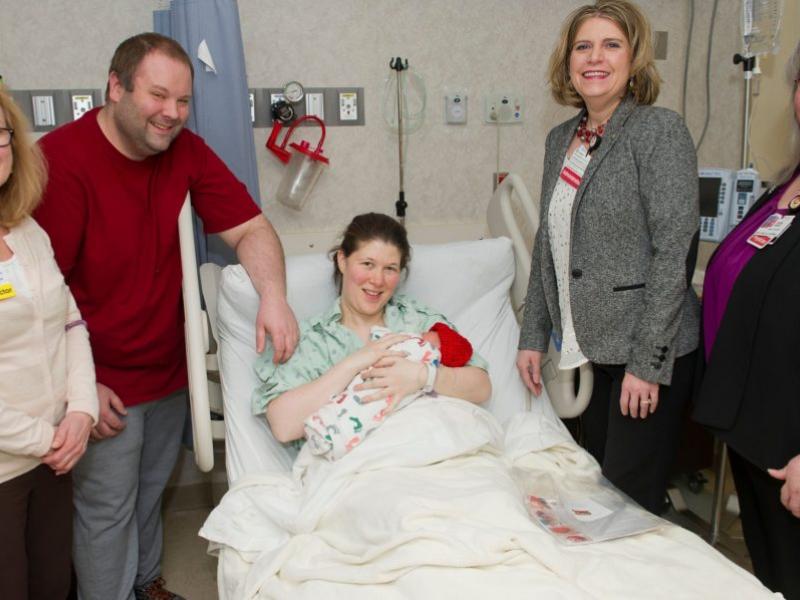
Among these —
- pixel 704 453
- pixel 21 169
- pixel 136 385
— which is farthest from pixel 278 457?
pixel 704 453

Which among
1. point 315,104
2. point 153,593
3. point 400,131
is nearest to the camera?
point 153,593

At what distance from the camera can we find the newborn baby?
182 cm

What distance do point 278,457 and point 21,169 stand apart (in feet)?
3.43

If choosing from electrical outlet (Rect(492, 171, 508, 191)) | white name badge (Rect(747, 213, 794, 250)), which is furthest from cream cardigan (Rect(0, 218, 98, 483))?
electrical outlet (Rect(492, 171, 508, 191))

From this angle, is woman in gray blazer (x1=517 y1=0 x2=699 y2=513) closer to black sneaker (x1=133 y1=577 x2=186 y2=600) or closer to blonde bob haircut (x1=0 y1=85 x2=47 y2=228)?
blonde bob haircut (x1=0 y1=85 x2=47 y2=228)

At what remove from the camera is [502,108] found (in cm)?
328

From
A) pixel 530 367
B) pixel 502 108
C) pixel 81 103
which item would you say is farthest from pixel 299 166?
pixel 530 367

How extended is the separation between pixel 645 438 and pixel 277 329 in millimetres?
1071

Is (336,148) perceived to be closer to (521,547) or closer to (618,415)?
(618,415)

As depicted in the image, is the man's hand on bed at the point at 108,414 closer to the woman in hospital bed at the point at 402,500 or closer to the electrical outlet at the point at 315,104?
the woman in hospital bed at the point at 402,500

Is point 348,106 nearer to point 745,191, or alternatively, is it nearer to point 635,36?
point 635,36

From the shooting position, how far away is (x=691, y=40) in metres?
3.48

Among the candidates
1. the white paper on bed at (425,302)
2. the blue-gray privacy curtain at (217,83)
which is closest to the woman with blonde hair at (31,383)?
the white paper on bed at (425,302)

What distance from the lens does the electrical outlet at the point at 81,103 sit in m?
2.73
